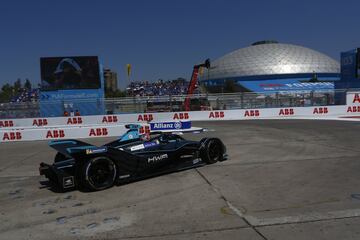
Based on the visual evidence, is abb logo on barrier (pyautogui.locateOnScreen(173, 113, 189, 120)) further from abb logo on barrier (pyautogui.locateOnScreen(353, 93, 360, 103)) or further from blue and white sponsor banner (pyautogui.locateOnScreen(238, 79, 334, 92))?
blue and white sponsor banner (pyautogui.locateOnScreen(238, 79, 334, 92))

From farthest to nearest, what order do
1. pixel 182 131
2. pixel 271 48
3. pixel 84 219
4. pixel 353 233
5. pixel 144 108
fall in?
pixel 271 48
pixel 144 108
pixel 182 131
pixel 84 219
pixel 353 233

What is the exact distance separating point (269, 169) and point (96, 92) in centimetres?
3111

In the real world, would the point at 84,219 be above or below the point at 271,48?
below

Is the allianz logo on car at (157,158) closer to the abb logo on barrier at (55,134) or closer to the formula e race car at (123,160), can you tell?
the formula e race car at (123,160)

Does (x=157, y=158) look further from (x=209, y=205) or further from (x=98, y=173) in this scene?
(x=209, y=205)

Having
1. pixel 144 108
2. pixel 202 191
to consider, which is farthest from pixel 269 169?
pixel 144 108

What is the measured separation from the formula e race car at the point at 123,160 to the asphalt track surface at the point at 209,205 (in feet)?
0.60

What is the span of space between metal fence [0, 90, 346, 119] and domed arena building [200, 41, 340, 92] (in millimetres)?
73679

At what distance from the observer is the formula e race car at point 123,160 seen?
6.77 m

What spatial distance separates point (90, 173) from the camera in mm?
6781

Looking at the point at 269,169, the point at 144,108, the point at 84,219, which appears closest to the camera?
the point at 84,219

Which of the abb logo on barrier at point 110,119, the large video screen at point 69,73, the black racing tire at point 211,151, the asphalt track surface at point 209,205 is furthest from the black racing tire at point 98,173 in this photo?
the large video screen at point 69,73

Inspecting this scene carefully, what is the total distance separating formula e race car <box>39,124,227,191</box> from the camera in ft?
22.2

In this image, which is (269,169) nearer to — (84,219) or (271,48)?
(84,219)
